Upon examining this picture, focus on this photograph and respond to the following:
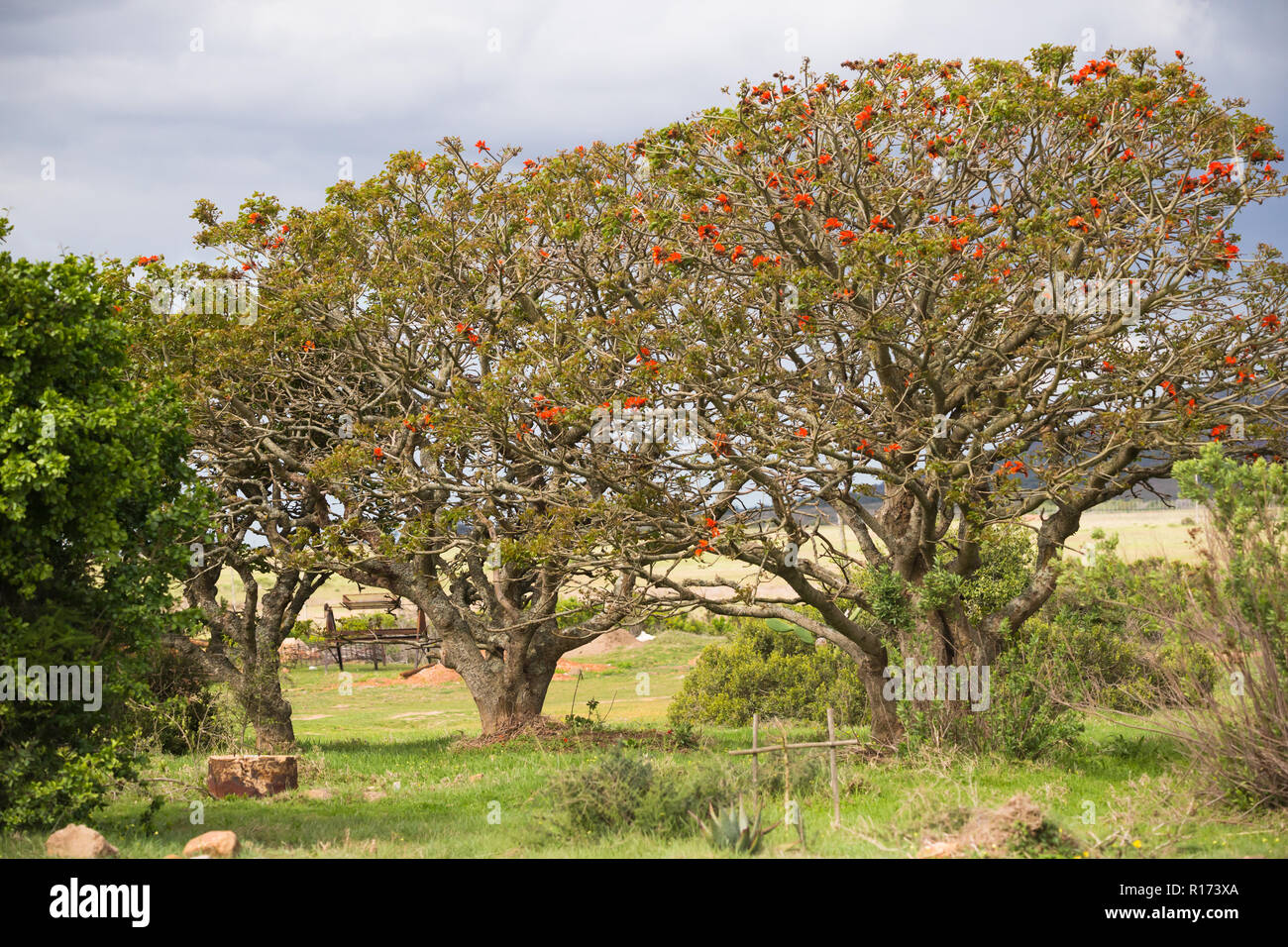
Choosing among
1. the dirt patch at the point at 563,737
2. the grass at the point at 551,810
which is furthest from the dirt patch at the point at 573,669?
the grass at the point at 551,810

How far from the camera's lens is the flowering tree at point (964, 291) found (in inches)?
500

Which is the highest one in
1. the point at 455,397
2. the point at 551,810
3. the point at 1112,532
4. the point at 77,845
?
the point at 455,397

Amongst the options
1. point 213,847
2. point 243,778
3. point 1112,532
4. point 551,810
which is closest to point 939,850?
point 551,810

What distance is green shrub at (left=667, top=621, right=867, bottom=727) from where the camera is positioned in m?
24.7

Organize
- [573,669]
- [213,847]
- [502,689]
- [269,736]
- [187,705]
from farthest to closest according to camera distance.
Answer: [573,669] → [502,689] → [269,736] → [187,705] → [213,847]

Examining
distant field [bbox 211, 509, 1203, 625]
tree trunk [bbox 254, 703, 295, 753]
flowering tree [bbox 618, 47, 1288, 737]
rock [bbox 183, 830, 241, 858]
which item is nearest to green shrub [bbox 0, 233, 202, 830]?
rock [bbox 183, 830, 241, 858]

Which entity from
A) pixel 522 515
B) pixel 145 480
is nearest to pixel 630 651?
pixel 522 515

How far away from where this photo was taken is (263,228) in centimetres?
1809

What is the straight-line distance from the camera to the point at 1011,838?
340 inches

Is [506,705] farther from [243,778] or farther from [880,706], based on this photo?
[880,706]

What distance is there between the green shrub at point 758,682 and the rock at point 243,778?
12.7m

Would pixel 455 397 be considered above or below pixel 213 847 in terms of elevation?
above

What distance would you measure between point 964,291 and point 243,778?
11148 mm
